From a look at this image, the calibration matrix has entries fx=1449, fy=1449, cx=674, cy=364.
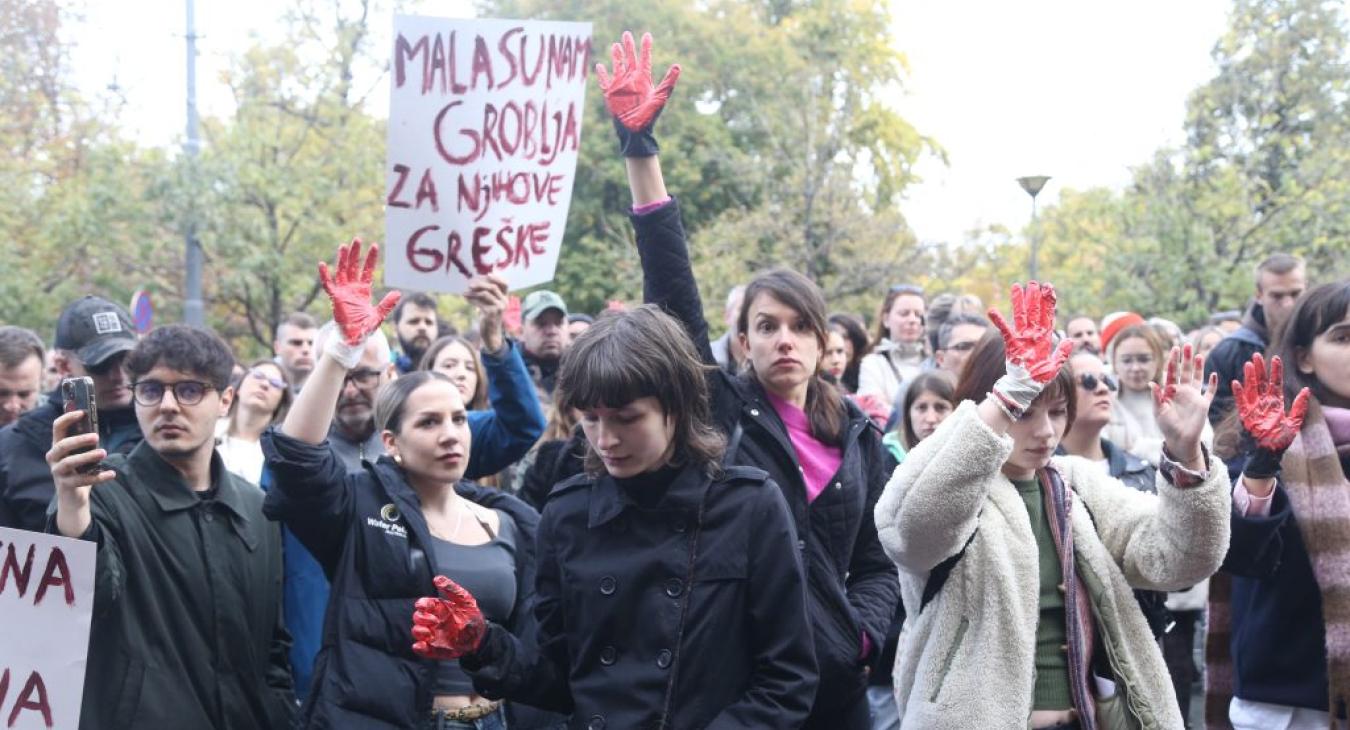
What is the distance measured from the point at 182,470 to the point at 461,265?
5.05ft

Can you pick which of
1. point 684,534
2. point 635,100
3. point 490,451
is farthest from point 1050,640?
point 490,451

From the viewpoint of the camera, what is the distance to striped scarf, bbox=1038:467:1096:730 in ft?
11.6

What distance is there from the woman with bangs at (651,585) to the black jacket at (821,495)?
789 millimetres

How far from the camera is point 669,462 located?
10.4 ft

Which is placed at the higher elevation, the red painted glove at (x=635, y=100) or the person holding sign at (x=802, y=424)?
the red painted glove at (x=635, y=100)

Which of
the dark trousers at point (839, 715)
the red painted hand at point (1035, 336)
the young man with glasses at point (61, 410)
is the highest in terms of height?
the red painted hand at point (1035, 336)

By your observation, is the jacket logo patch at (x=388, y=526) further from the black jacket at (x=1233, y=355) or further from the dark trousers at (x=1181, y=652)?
the dark trousers at (x=1181, y=652)

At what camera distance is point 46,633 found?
364 centimetres

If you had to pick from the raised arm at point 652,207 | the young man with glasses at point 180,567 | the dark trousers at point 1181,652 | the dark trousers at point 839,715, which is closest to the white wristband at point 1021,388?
the raised arm at point 652,207

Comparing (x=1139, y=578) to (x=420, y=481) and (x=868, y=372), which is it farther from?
(x=868, y=372)

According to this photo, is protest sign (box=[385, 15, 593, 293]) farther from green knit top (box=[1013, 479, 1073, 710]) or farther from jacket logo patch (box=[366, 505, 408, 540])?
green knit top (box=[1013, 479, 1073, 710])

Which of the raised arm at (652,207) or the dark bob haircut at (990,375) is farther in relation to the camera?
the raised arm at (652,207)

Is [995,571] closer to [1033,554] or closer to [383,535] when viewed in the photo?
Result: [1033,554]

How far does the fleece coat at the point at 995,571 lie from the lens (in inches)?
132
